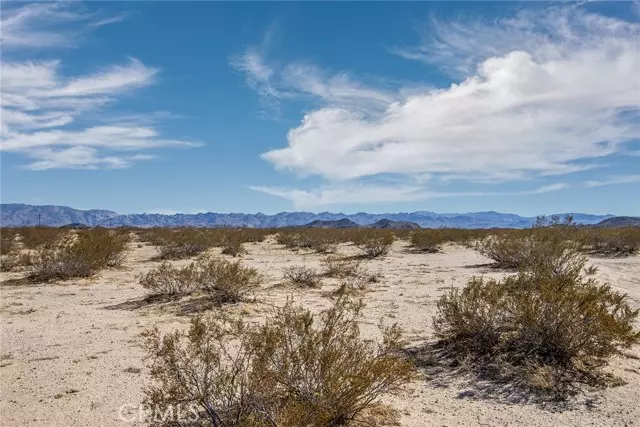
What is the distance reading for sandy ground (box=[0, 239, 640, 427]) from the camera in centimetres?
496

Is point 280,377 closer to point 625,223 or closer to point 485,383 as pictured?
point 485,383

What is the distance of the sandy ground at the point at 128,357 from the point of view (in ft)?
16.3

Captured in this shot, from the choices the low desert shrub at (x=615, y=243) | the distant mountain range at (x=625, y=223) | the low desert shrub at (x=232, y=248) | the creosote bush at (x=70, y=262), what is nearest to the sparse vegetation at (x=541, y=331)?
the creosote bush at (x=70, y=262)

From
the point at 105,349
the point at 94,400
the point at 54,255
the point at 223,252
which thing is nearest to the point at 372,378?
the point at 94,400


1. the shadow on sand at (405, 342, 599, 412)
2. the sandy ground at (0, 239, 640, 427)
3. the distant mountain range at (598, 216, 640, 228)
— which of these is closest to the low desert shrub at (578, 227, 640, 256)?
the distant mountain range at (598, 216, 640, 228)

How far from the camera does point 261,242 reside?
31766 millimetres

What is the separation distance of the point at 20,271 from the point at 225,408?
1465 cm

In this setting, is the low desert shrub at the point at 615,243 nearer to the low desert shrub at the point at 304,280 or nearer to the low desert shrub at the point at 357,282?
the low desert shrub at the point at 357,282

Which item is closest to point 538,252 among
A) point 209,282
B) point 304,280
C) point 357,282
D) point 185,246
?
point 357,282

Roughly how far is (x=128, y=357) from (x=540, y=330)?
18.6 ft

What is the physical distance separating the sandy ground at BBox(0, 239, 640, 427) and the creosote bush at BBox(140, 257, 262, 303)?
46cm

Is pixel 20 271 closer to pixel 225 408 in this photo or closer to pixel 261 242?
pixel 225 408

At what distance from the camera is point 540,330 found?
241 inches

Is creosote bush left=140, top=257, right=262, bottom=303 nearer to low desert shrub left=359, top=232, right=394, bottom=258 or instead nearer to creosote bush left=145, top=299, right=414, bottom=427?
creosote bush left=145, top=299, right=414, bottom=427
